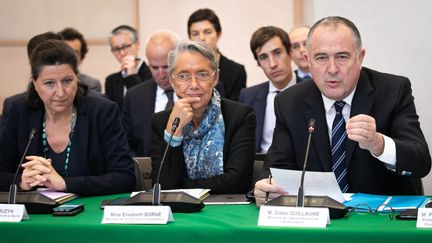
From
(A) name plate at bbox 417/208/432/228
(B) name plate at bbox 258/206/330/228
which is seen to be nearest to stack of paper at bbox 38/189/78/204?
(B) name plate at bbox 258/206/330/228

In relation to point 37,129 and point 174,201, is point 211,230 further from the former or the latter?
point 37,129

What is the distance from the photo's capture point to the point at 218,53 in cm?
601

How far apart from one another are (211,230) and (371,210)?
637 millimetres

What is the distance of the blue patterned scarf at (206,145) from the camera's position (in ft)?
12.3

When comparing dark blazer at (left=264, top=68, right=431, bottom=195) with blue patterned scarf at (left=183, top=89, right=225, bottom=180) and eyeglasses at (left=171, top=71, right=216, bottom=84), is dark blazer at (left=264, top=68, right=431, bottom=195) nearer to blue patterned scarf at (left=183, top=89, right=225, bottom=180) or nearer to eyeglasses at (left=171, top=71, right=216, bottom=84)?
blue patterned scarf at (left=183, top=89, right=225, bottom=180)

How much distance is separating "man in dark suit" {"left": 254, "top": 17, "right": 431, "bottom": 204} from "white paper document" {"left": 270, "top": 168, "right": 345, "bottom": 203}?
1.31 feet

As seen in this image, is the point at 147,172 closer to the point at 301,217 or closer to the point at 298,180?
the point at 298,180

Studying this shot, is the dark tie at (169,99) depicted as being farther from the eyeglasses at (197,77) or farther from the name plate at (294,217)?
the name plate at (294,217)

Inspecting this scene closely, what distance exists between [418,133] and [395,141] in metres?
0.23

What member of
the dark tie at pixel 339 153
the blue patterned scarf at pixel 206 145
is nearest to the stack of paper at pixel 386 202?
the dark tie at pixel 339 153

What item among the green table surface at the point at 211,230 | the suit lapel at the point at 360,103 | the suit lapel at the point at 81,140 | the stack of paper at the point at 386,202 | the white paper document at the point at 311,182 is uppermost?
the suit lapel at the point at 360,103

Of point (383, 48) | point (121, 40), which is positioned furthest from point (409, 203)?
point (121, 40)

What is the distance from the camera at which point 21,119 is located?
387 cm

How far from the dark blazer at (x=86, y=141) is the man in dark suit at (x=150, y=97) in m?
1.48
